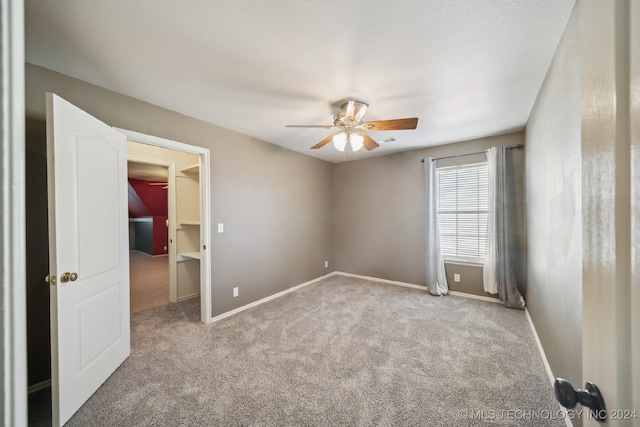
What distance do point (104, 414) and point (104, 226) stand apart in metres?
1.26

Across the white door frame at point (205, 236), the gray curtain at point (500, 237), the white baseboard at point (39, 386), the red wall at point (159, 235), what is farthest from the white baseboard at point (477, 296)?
the red wall at point (159, 235)

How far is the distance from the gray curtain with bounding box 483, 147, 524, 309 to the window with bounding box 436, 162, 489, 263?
0.17m

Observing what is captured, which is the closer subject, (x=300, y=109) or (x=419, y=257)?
(x=300, y=109)

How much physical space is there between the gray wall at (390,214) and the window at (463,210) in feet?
0.56

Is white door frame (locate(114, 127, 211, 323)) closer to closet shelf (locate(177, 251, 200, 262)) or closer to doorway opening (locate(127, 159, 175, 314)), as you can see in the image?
closet shelf (locate(177, 251, 200, 262))

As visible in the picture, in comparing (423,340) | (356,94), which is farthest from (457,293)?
(356,94)

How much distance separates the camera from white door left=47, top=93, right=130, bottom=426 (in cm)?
139

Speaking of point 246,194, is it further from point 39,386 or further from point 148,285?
point 148,285

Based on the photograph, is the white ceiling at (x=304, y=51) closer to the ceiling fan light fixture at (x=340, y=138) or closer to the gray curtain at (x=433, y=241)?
the ceiling fan light fixture at (x=340, y=138)

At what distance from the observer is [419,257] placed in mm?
3875

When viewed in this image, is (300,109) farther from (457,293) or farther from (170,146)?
(457,293)

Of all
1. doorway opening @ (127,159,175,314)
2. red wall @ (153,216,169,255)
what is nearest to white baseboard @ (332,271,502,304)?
doorway opening @ (127,159,175,314)

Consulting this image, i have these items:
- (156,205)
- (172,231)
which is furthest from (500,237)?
(156,205)

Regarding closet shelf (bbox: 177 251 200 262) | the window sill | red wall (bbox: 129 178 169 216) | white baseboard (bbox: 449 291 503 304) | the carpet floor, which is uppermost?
red wall (bbox: 129 178 169 216)
